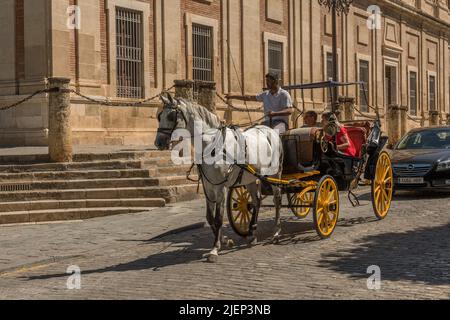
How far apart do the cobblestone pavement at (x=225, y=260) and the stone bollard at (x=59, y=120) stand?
237cm

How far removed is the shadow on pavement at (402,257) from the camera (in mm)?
6879

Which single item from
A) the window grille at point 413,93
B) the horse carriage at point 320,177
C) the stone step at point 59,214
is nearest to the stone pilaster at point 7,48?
the stone step at point 59,214

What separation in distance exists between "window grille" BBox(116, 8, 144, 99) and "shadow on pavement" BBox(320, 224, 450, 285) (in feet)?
38.5

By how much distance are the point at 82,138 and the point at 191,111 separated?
34.0 feet

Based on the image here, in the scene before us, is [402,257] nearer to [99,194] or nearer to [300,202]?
[300,202]

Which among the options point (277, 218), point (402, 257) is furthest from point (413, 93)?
point (402, 257)

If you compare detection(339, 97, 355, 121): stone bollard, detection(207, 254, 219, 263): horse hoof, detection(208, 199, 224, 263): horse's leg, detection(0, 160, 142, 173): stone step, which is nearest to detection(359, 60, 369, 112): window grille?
detection(339, 97, 355, 121): stone bollard

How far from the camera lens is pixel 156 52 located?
20.5m

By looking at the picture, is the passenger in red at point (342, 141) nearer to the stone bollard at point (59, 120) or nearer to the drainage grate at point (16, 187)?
the stone bollard at point (59, 120)

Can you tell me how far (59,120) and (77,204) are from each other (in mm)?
1946

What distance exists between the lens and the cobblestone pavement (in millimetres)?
6391
